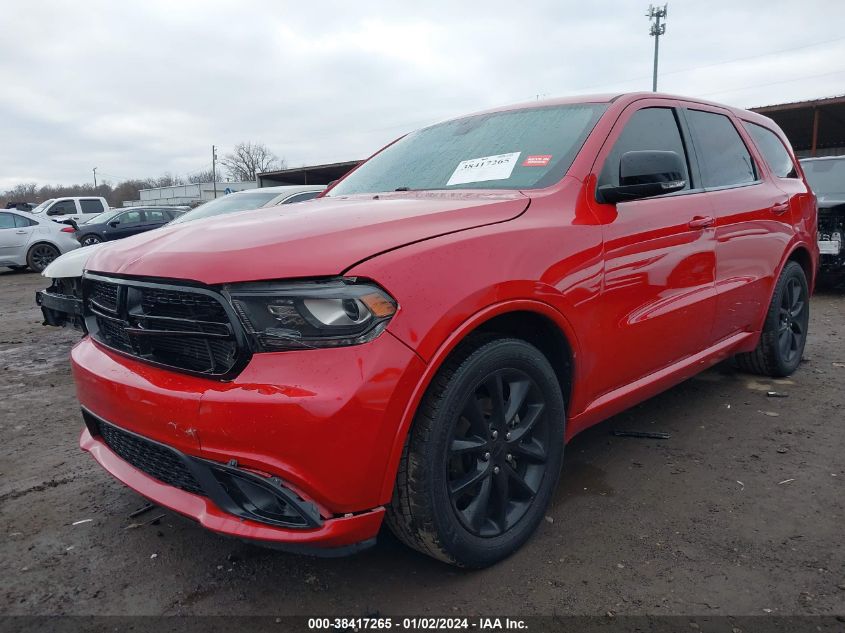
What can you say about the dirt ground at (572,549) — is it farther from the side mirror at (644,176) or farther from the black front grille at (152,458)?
the side mirror at (644,176)

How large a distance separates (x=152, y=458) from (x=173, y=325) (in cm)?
48

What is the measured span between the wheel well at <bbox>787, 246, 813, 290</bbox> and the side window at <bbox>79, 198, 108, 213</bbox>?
70.2ft

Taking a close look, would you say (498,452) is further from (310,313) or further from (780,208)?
(780,208)

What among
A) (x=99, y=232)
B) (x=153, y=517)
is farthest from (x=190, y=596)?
(x=99, y=232)

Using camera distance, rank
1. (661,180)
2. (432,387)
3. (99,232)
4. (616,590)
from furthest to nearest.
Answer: (99,232) < (661,180) < (616,590) < (432,387)

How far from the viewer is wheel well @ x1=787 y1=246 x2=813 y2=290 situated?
4.18 metres

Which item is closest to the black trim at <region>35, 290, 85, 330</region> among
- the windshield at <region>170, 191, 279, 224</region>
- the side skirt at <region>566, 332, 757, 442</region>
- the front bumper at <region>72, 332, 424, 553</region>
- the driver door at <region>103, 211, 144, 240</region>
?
the windshield at <region>170, 191, 279, 224</region>

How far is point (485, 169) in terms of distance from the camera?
8.97ft

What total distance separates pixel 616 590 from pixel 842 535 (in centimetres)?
99

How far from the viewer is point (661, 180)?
2604mm

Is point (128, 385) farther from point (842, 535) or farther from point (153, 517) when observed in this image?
point (842, 535)

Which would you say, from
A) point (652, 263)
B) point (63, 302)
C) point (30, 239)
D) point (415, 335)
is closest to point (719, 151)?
point (652, 263)

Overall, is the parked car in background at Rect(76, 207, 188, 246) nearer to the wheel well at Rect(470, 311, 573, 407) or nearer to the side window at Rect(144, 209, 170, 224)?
the side window at Rect(144, 209, 170, 224)

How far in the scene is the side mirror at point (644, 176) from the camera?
8.12 feet
